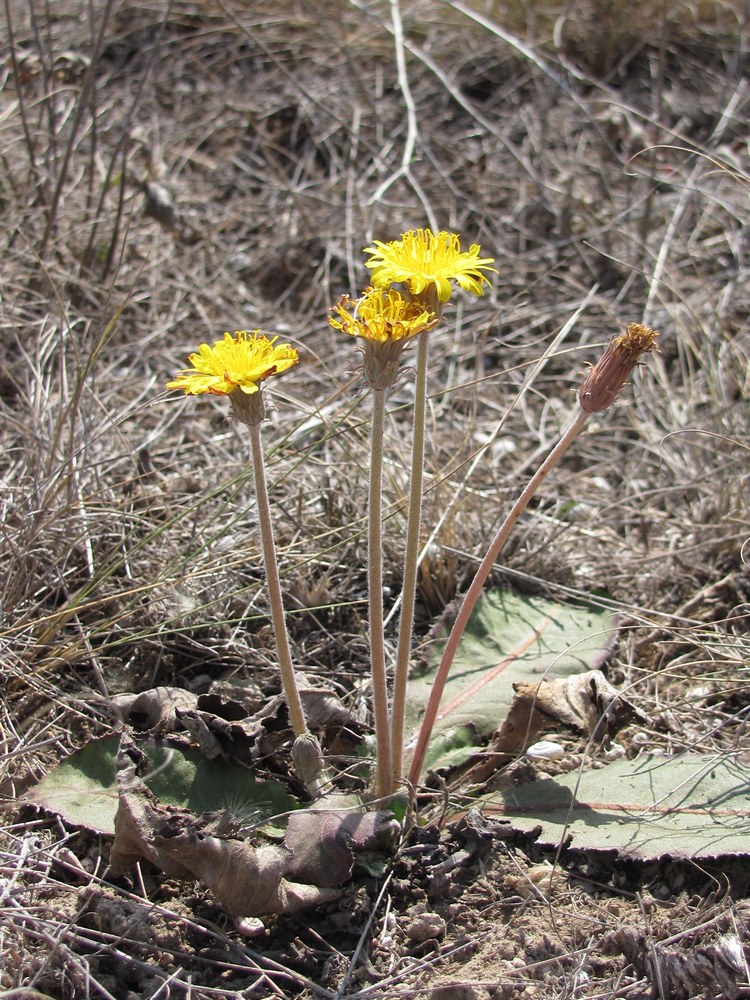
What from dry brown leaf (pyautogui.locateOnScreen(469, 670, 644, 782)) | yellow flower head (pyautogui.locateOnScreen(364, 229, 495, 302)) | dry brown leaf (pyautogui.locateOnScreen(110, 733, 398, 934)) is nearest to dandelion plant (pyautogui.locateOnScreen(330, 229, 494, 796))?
yellow flower head (pyautogui.locateOnScreen(364, 229, 495, 302))

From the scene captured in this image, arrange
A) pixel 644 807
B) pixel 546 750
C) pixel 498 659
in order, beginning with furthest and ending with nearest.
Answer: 1. pixel 498 659
2. pixel 546 750
3. pixel 644 807

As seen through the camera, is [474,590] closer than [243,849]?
No

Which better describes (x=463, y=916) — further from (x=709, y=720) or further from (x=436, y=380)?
(x=436, y=380)

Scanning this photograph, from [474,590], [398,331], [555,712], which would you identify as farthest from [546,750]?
[398,331]

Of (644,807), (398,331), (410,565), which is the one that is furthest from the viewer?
(644,807)

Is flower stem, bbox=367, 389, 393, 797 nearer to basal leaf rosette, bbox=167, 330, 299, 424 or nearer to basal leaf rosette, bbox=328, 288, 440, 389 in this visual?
basal leaf rosette, bbox=328, 288, 440, 389

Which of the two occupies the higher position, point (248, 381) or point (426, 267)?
point (426, 267)

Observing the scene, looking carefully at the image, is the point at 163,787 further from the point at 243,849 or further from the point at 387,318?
the point at 387,318

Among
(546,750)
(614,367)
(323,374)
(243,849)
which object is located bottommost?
(546,750)
